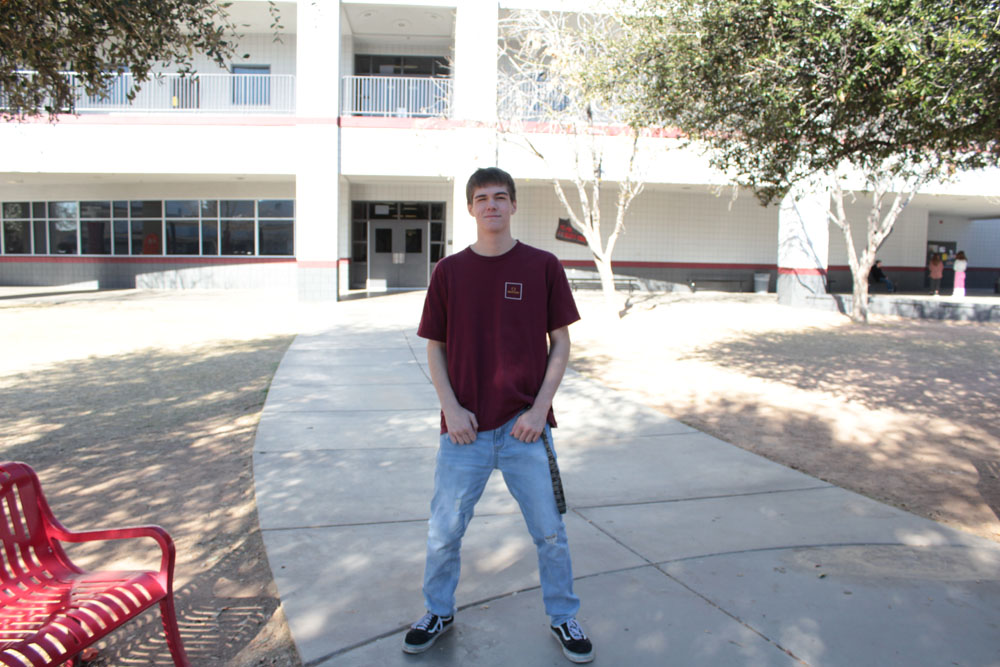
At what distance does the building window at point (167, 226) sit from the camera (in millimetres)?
24766

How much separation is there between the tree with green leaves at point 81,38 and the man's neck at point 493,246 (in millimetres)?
3964

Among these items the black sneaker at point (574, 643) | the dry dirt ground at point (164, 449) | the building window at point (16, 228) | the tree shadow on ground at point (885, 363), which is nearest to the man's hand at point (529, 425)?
the black sneaker at point (574, 643)

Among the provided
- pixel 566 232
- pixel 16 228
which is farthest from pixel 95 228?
pixel 566 232

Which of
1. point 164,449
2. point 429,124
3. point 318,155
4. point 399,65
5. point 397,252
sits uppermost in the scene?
point 399,65

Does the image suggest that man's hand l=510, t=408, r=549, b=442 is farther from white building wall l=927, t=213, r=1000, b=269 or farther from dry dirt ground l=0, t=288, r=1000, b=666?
white building wall l=927, t=213, r=1000, b=269

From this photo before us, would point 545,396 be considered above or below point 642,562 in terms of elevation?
above

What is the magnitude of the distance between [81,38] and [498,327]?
4.68 meters

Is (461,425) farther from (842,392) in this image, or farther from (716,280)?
(716,280)

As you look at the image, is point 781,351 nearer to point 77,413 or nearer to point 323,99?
point 77,413

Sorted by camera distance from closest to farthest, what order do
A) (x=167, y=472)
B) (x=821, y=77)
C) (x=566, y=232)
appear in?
1. (x=167, y=472)
2. (x=821, y=77)
3. (x=566, y=232)

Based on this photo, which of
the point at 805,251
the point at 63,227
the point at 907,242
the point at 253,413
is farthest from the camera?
the point at 907,242

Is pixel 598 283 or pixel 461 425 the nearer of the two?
pixel 461 425

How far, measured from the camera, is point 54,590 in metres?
2.88

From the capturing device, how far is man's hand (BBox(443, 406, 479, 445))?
2.97 metres
